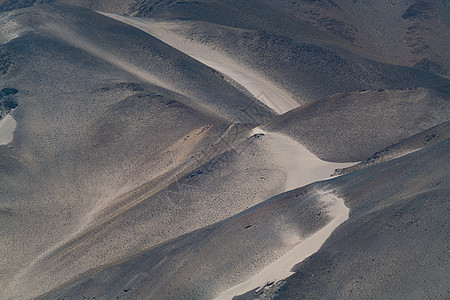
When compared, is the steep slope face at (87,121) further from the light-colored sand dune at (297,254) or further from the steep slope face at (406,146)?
the light-colored sand dune at (297,254)

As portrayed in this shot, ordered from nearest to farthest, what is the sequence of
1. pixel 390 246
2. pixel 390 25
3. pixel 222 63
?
pixel 390 246
pixel 222 63
pixel 390 25

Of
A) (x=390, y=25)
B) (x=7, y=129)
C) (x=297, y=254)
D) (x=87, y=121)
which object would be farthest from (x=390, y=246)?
(x=7, y=129)

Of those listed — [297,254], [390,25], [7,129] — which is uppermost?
[7,129]

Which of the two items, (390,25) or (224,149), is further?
(390,25)

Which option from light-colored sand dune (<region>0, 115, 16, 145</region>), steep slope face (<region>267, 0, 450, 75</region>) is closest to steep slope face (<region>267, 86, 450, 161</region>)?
steep slope face (<region>267, 0, 450, 75</region>)

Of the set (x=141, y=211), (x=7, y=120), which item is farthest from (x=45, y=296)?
(x=7, y=120)

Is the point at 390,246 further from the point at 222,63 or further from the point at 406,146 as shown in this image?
the point at 222,63

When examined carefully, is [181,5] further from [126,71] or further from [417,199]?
[417,199]
